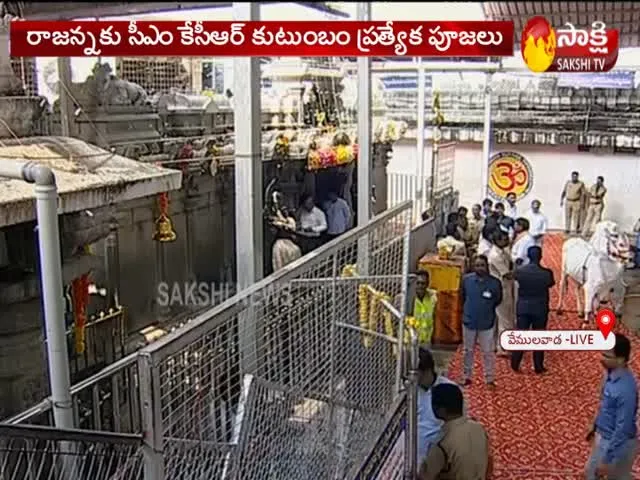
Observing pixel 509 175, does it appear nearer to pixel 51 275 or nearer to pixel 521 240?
pixel 521 240

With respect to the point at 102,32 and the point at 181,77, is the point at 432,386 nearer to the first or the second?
the point at 102,32

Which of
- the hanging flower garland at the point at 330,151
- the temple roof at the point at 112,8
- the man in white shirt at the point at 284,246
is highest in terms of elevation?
the temple roof at the point at 112,8

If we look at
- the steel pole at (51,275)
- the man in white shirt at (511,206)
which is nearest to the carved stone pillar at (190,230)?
the man in white shirt at (511,206)

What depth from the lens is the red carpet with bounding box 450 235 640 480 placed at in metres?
4.17

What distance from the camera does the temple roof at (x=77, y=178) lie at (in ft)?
7.79

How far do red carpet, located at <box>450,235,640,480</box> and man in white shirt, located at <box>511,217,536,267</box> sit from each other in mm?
577

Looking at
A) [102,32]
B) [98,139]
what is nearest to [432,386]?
[102,32]

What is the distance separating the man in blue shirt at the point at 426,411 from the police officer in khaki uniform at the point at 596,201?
2.81 meters

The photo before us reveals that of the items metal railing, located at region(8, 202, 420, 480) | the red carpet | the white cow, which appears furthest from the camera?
the white cow

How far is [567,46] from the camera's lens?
3.44 metres

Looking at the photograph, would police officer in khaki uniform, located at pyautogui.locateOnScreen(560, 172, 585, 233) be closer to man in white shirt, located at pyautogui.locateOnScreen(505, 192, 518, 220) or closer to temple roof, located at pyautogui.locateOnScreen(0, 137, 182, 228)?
man in white shirt, located at pyautogui.locateOnScreen(505, 192, 518, 220)

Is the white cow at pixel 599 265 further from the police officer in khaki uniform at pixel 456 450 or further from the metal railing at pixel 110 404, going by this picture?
the metal railing at pixel 110 404

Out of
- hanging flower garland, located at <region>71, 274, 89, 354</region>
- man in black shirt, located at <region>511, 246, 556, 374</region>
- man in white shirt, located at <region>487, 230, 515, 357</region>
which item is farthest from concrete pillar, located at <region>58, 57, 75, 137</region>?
man in black shirt, located at <region>511, 246, 556, 374</region>

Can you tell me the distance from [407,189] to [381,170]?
0.36 m
